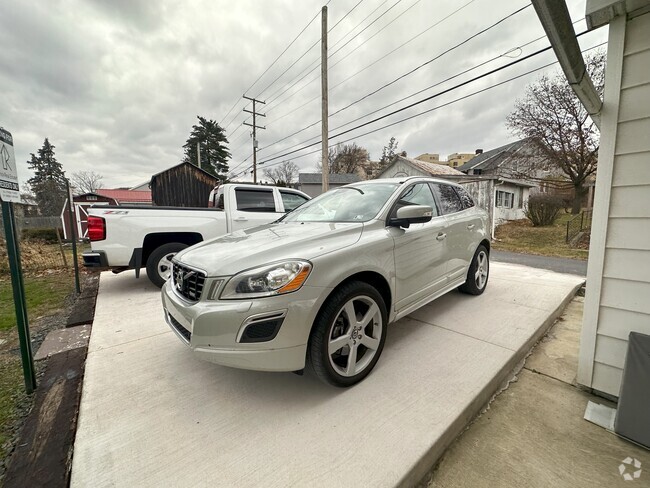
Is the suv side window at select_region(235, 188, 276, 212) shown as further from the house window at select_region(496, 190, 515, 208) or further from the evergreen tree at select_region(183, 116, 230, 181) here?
the evergreen tree at select_region(183, 116, 230, 181)

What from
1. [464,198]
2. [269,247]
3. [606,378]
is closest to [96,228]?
[269,247]

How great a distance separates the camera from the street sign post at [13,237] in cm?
198

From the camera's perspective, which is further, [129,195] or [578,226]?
[129,195]

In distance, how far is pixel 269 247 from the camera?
2006 mm

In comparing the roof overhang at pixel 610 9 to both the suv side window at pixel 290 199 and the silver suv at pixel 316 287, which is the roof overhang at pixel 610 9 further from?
the suv side window at pixel 290 199

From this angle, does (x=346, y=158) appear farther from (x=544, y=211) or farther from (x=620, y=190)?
(x=620, y=190)

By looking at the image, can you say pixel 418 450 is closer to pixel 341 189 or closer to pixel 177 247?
pixel 341 189

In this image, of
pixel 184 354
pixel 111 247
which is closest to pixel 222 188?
pixel 111 247

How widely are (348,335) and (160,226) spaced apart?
3.54 metres

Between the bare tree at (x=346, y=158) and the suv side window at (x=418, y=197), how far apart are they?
1732 inches

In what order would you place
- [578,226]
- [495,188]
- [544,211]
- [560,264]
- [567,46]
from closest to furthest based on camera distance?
1. [567,46]
2. [560,264]
3. [578,226]
4. [544,211]
5. [495,188]

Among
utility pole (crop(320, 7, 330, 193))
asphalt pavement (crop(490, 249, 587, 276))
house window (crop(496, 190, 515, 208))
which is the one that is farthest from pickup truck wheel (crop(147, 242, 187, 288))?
house window (crop(496, 190, 515, 208))

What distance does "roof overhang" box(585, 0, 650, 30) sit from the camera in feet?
5.87

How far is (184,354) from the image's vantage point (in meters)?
2.63
